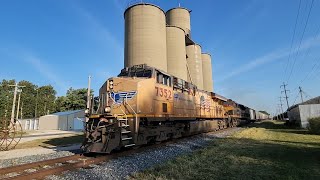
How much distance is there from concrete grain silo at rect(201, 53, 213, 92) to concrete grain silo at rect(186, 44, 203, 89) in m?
9.59

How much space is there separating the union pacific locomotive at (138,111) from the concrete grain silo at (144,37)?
48.4 ft

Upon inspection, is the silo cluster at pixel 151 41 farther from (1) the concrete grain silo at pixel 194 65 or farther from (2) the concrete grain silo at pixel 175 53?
(1) the concrete grain silo at pixel 194 65

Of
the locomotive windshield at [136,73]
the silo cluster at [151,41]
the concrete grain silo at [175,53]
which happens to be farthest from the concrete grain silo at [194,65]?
the locomotive windshield at [136,73]

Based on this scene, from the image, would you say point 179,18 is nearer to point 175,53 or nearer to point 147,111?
point 175,53

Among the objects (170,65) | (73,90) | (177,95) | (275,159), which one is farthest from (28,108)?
(275,159)

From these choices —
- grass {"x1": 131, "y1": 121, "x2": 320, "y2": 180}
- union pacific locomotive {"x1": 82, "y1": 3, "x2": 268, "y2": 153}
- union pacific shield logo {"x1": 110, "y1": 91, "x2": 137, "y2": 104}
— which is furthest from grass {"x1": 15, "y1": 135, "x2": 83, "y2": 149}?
grass {"x1": 131, "y1": 121, "x2": 320, "y2": 180}

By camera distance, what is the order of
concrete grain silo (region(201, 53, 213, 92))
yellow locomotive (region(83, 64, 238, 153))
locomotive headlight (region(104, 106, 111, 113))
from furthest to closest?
concrete grain silo (region(201, 53, 213, 92)), locomotive headlight (region(104, 106, 111, 113)), yellow locomotive (region(83, 64, 238, 153))

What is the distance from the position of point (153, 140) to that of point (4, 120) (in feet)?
32.9

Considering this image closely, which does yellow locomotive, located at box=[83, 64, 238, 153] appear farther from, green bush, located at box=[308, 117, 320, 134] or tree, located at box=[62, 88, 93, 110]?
tree, located at box=[62, 88, 93, 110]

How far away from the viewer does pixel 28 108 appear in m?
82.8

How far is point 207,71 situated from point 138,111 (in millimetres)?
47971

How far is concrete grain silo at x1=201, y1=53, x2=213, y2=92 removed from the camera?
56.0m

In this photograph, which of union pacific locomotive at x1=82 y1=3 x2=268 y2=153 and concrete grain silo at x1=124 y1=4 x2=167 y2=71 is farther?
concrete grain silo at x1=124 y1=4 x2=167 y2=71

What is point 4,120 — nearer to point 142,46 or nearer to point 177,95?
point 177,95
